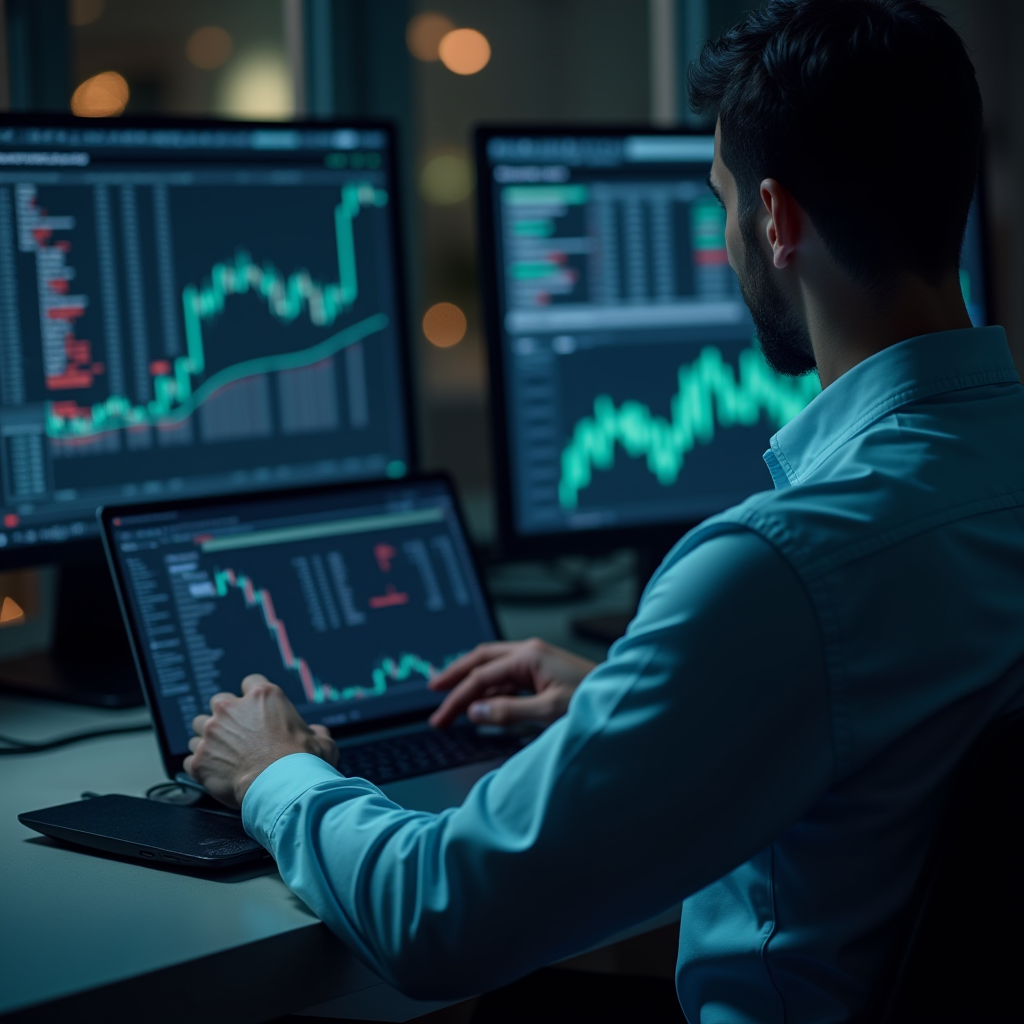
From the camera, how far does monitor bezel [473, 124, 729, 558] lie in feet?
4.79

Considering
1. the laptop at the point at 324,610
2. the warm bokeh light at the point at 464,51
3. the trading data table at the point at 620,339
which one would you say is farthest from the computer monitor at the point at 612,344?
the warm bokeh light at the point at 464,51

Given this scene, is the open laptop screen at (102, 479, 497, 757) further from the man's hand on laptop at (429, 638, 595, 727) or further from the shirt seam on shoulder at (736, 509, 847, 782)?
the shirt seam on shoulder at (736, 509, 847, 782)

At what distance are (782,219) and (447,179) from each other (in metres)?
1.81

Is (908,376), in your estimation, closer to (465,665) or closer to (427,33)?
(465,665)

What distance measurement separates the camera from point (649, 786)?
65 centimetres

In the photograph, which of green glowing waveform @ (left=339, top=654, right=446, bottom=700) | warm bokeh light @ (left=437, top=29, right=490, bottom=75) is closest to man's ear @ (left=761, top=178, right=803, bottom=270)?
green glowing waveform @ (left=339, top=654, right=446, bottom=700)

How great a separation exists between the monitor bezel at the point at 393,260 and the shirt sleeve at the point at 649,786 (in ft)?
1.90

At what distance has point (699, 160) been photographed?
155 cm

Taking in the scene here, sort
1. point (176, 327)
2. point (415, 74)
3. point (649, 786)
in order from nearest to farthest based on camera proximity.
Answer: point (649, 786)
point (176, 327)
point (415, 74)

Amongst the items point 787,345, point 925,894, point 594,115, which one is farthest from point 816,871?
point 594,115

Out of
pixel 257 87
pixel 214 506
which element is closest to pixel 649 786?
pixel 214 506

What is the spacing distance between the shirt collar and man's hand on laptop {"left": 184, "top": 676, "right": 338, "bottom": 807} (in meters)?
0.43

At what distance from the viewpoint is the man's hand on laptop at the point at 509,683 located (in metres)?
1.13

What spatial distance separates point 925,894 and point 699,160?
109 cm
